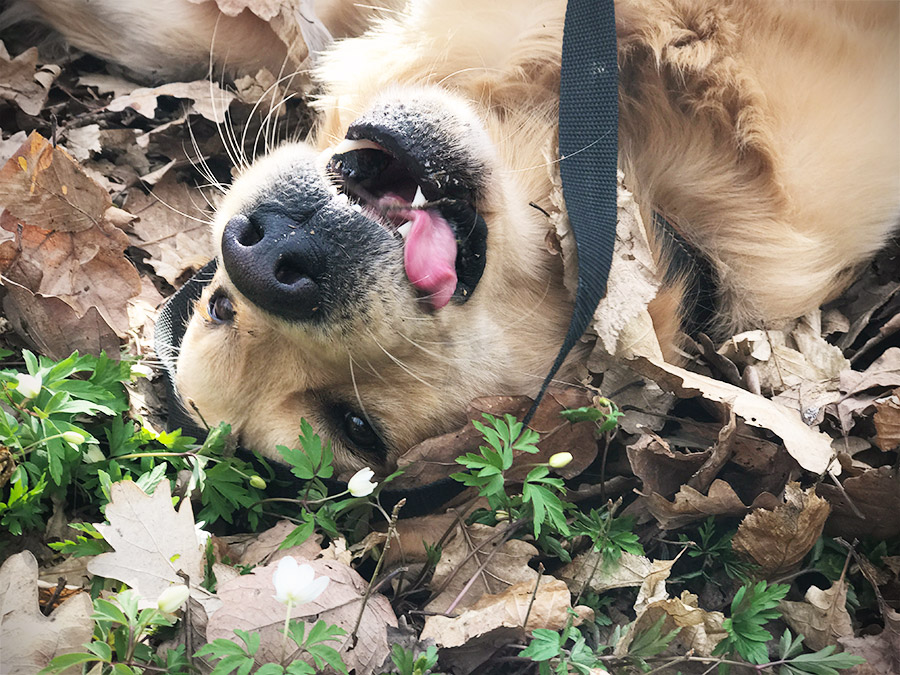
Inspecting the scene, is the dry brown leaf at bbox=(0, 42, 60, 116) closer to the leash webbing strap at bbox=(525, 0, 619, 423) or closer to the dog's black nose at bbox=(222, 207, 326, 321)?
the dog's black nose at bbox=(222, 207, 326, 321)

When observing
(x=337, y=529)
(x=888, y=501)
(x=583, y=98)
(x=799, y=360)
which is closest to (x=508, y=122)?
(x=583, y=98)

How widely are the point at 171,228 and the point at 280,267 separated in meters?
1.62

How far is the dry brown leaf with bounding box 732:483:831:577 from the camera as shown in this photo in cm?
211

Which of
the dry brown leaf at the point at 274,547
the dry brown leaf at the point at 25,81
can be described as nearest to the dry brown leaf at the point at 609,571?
the dry brown leaf at the point at 274,547

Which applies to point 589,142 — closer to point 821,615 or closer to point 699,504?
point 699,504

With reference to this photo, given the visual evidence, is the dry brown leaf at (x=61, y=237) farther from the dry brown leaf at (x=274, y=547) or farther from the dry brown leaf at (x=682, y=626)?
the dry brown leaf at (x=682, y=626)

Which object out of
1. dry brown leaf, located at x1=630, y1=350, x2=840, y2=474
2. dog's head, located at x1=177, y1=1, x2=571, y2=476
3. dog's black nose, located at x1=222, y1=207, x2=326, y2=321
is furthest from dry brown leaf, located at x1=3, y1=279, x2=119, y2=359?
dry brown leaf, located at x1=630, y1=350, x2=840, y2=474

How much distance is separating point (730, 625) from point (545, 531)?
0.55 metres

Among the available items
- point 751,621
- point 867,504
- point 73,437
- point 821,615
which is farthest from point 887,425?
point 73,437

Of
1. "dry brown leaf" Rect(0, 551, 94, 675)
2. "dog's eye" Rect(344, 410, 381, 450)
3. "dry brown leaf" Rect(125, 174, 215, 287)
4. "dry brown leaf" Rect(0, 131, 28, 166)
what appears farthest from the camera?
"dry brown leaf" Rect(125, 174, 215, 287)

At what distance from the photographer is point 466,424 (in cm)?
253

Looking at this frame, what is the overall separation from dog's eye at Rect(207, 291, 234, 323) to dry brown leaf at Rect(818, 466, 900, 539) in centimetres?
193

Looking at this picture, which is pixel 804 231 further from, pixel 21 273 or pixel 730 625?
pixel 21 273

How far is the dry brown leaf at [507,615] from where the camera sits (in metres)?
2.01
